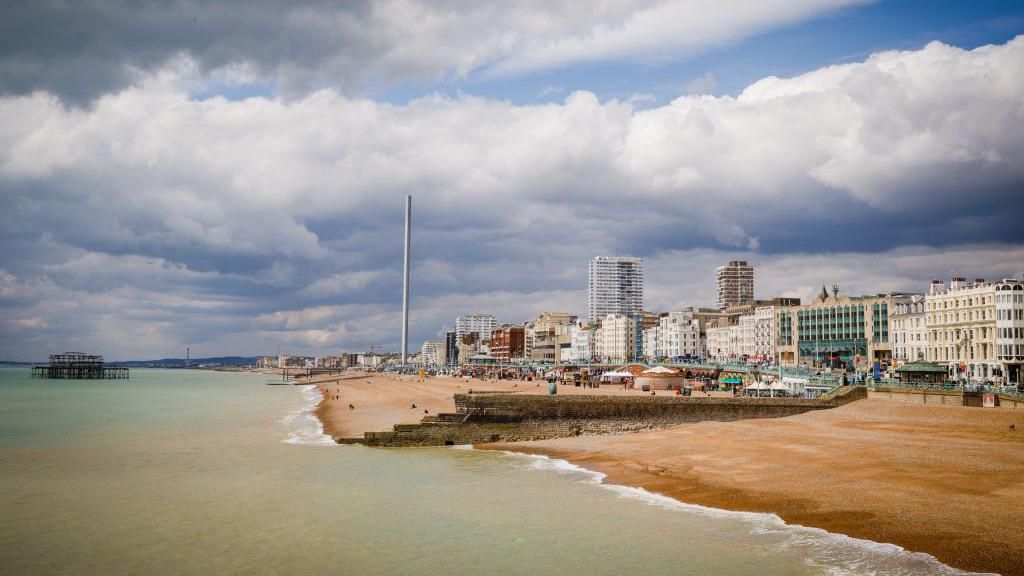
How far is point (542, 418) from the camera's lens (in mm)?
41594

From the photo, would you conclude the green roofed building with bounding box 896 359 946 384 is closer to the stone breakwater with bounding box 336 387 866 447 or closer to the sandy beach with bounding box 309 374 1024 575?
the sandy beach with bounding box 309 374 1024 575

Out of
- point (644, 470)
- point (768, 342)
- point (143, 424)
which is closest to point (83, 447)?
point (143, 424)

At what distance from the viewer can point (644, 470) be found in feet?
98.7

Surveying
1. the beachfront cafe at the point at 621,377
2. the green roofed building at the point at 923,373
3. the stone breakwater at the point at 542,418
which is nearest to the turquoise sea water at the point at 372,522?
the stone breakwater at the point at 542,418

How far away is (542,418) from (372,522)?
19.7 metres

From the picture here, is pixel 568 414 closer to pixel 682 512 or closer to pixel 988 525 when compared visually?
pixel 682 512

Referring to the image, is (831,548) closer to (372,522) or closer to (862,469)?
(862,469)

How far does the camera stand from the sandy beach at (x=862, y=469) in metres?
19.0

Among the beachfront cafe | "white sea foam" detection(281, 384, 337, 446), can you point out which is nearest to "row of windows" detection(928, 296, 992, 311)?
the beachfront cafe

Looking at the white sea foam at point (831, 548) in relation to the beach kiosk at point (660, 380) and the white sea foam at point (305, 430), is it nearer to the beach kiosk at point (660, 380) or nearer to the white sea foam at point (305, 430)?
the white sea foam at point (305, 430)

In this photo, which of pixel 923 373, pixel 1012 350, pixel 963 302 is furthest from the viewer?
Answer: pixel 963 302

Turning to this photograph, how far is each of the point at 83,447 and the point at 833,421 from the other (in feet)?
141

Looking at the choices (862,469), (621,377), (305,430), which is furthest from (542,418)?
(621,377)

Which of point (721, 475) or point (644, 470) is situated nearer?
point (721, 475)
